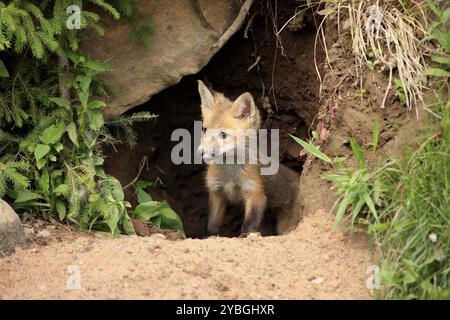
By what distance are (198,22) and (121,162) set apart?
1.82 metres

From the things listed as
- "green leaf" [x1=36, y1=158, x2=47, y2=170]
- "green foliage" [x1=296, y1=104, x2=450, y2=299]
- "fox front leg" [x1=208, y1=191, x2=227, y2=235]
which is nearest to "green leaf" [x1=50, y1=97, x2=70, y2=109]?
"green leaf" [x1=36, y1=158, x2=47, y2=170]

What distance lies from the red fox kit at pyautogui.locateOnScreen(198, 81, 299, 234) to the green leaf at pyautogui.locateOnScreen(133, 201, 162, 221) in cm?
67

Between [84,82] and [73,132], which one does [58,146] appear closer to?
[73,132]

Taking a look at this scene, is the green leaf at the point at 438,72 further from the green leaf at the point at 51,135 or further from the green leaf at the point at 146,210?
the green leaf at the point at 51,135

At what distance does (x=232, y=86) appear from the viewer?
722 centimetres

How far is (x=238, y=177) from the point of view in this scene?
247 inches

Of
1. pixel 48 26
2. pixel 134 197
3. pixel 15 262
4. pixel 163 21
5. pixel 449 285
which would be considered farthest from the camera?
pixel 134 197

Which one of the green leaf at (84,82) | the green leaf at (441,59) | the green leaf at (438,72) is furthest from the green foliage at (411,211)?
the green leaf at (84,82)

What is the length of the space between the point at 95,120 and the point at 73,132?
0.69ft

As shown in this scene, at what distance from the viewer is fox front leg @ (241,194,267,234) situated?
609cm

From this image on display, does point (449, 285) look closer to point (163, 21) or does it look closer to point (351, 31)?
point (351, 31)

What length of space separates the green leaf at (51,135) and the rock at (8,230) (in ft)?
2.23

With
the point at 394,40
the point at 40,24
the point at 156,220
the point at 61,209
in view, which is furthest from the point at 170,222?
the point at 394,40

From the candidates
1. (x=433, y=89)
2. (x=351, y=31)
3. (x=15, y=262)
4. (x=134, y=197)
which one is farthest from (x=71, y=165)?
(x=433, y=89)
